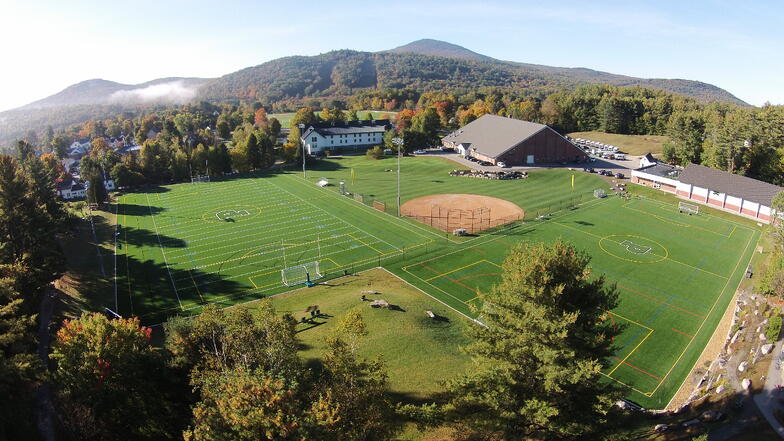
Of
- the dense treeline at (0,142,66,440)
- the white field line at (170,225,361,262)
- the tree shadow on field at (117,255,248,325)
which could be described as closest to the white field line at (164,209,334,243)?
the white field line at (170,225,361,262)

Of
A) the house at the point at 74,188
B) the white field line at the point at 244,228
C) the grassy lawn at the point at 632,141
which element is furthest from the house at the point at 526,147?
the house at the point at 74,188

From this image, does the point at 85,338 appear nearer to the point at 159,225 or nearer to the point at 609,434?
the point at 609,434

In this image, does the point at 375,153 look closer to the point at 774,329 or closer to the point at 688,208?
the point at 688,208

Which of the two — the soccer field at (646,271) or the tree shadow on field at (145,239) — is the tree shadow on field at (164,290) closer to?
the tree shadow on field at (145,239)

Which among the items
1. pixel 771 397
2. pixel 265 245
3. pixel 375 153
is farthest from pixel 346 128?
pixel 771 397

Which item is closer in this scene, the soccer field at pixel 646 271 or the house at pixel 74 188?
the soccer field at pixel 646 271

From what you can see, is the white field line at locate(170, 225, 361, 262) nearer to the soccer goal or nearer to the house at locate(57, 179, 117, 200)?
the house at locate(57, 179, 117, 200)

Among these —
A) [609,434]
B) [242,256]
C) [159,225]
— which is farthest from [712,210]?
[159,225]
